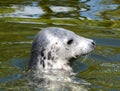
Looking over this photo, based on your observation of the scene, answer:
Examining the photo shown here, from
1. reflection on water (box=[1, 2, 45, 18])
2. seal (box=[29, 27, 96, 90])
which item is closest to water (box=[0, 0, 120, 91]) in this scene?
reflection on water (box=[1, 2, 45, 18])

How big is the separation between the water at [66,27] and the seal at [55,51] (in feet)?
0.95

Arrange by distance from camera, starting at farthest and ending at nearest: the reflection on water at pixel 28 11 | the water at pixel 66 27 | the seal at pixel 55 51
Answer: the reflection on water at pixel 28 11 → the seal at pixel 55 51 → the water at pixel 66 27

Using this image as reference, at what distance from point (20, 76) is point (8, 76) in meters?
0.20

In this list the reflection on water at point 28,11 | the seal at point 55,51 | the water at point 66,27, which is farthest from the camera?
the reflection on water at point 28,11

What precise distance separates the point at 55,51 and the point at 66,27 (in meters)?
3.20

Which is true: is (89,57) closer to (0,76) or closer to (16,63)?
(16,63)

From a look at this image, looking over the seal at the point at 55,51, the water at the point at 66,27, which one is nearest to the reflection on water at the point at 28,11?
the water at the point at 66,27

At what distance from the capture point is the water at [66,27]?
8578 millimetres

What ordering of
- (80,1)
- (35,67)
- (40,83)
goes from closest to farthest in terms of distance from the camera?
(40,83) → (35,67) → (80,1)

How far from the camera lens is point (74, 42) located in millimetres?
9102

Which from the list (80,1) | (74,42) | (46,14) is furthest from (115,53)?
(80,1)

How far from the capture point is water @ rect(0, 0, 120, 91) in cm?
858

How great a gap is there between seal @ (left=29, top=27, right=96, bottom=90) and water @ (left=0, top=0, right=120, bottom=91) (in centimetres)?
29

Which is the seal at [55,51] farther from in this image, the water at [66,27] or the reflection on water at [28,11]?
the reflection on water at [28,11]
